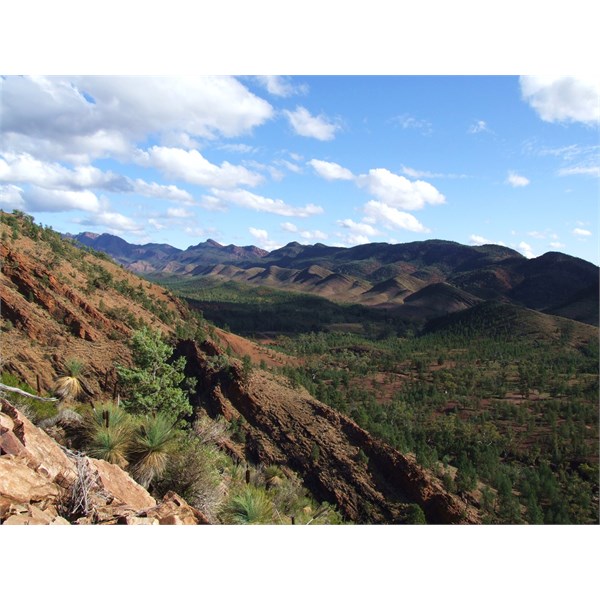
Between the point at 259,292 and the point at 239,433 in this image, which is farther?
the point at 259,292

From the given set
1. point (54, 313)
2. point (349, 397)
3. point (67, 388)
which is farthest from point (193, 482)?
point (349, 397)

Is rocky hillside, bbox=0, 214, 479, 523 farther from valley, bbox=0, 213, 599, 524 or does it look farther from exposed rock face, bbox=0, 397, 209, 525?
exposed rock face, bbox=0, 397, 209, 525

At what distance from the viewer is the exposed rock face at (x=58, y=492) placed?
3.91 metres

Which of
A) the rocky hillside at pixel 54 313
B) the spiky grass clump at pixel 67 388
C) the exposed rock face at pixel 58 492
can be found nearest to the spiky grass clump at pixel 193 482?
the exposed rock face at pixel 58 492

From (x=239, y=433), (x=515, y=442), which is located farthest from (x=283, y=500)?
(x=515, y=442)

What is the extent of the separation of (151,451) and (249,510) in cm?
191

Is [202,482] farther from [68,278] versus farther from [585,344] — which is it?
[585,344]

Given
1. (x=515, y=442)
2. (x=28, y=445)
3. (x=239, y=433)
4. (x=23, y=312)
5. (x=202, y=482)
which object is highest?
(x=23, y=312)

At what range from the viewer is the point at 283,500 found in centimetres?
739

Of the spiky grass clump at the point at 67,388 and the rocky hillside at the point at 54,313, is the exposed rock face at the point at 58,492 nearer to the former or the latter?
the spiky grass clump at the point at 67,388

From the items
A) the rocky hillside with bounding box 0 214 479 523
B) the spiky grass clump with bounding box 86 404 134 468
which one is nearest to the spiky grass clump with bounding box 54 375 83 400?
the rocky hillside with bounding box 0 214 479 523

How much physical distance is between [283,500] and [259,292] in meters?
167

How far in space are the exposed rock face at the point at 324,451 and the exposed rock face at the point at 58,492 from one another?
14.7 metres

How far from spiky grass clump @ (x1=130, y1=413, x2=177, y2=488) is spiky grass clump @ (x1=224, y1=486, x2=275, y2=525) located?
1313 millimetres
